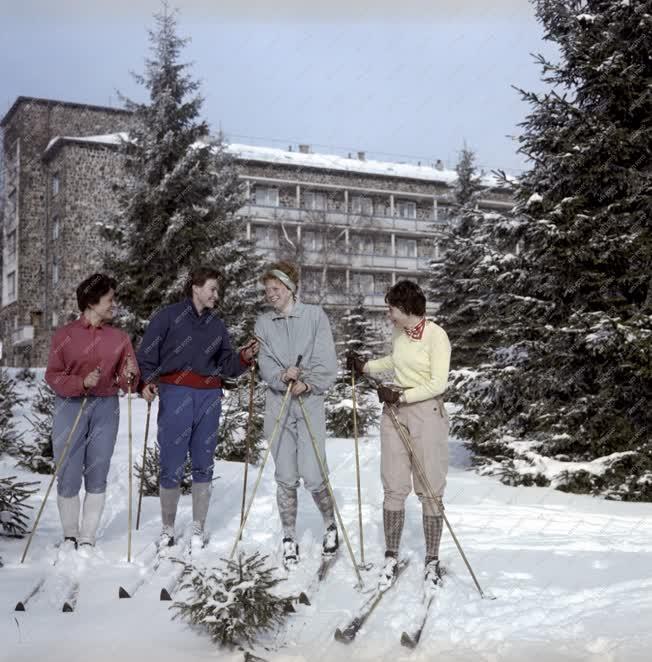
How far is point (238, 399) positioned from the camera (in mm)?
11375

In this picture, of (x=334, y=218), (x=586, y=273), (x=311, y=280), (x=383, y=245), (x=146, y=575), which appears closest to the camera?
(x=146, y=575)

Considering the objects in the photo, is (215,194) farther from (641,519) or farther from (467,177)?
(641,519)

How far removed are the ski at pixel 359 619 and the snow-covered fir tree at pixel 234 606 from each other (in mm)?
313

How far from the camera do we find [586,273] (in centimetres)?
953

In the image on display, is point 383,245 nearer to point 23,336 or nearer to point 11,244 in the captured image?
point 23,336

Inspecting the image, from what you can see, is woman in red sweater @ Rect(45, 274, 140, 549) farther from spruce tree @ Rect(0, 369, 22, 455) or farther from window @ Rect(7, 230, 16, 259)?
window @ Rect(7, 230, 16, 259)

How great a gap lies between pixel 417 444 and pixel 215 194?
16735 mm

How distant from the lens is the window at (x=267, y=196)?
41.9 meters

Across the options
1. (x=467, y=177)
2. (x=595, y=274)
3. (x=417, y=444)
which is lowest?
(x=417, y=444)

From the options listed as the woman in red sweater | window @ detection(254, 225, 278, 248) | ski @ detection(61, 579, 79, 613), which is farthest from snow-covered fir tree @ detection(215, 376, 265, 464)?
window @ detection(254, 225, 278, 248)

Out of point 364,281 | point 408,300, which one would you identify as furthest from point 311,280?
point 408,300

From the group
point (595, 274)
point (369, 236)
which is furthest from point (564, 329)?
point (369, 236)

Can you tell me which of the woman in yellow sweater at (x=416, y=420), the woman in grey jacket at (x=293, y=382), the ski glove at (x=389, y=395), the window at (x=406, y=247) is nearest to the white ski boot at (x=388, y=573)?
the woman in yellow sweater at (x=416, y=420)

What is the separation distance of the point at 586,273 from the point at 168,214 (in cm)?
1230
